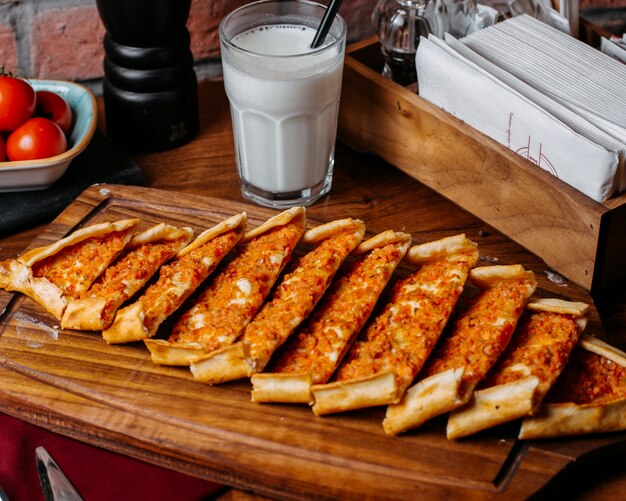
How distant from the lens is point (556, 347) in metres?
1.67

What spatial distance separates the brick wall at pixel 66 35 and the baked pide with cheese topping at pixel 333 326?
4.07 feet

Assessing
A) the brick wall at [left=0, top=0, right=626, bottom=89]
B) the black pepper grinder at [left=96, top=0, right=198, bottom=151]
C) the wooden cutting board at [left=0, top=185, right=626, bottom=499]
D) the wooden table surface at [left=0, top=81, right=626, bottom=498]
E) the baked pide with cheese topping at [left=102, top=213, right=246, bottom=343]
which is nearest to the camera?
the wooden cutting board at [left=0, top=185, right=626, bottom=499]

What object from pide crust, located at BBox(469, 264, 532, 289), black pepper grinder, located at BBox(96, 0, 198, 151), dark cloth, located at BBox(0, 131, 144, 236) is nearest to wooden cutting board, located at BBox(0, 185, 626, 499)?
pide crust, located at BBox(469, 264, 532, 289)

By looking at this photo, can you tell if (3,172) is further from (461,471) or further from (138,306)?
(461,471)

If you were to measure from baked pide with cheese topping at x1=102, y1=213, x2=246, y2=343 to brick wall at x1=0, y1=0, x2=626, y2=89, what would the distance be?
44.7 inches

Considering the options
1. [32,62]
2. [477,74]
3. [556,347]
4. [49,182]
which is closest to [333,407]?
[556,347]

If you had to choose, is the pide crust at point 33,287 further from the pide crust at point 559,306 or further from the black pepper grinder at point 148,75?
the pide crust at point 559,306

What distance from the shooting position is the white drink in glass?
2096 mm

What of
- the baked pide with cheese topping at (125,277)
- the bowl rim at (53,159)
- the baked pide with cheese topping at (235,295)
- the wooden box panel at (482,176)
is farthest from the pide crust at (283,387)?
the bowl rim at (53,159)

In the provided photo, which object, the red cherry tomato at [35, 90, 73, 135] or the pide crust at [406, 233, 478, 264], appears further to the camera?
the red cherry tomato at [35, 90, 73, 135]

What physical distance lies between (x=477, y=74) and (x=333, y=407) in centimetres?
91

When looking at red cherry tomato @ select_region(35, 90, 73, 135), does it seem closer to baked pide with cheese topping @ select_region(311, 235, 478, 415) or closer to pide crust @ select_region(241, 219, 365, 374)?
pide crust @ select_region(241, 219, 365, 374)

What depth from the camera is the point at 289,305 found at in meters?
1.78

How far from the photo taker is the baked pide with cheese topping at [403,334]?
159cm
